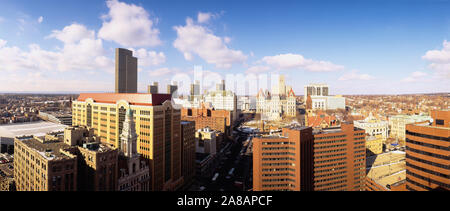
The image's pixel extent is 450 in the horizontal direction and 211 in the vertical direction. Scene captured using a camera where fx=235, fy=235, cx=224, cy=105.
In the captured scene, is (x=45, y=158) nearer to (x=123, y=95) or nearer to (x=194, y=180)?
(x=123, y=95)

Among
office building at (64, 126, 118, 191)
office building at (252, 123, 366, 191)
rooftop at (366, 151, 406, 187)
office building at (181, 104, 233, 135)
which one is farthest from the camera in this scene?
office building at (181, 104, 233, 135)

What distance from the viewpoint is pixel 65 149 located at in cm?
1530

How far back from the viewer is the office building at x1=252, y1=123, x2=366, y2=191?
21.6 metres

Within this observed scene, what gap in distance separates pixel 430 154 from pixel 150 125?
71.1 ft

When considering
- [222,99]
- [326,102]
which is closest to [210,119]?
[222,99]

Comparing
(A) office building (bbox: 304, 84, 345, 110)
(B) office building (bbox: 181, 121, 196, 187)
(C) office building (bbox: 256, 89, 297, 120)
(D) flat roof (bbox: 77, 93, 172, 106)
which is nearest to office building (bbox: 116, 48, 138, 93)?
(C) office building (bbox: 256, 89, 297, 120)

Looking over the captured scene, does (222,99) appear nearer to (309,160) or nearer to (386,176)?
(309,160)

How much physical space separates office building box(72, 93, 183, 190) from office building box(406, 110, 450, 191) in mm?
20209

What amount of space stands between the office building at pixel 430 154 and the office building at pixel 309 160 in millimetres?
5900

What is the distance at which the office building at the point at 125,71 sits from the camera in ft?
201

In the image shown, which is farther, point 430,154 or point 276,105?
point 276,105

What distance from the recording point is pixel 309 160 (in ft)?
74.0

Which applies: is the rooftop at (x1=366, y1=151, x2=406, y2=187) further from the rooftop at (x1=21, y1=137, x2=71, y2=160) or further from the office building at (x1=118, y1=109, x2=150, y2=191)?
the rooftop at (x1=21, y1=137, x2=71, y2=160)
